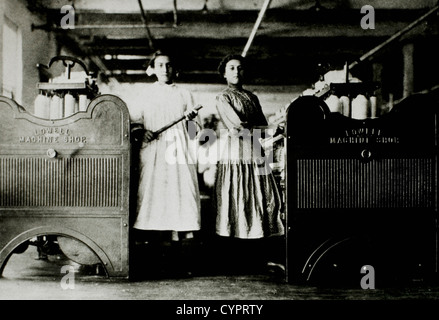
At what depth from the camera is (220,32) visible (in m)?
7.61

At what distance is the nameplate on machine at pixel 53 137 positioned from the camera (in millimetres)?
3105

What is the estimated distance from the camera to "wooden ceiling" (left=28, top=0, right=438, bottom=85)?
6.92 meters

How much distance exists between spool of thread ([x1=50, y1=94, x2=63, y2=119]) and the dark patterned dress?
128 centimetres

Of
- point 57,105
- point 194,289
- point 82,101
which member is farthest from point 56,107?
point 194,289

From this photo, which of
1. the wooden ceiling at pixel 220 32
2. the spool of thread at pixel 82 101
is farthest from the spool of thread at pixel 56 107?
the wooden ceiling at pixel 220 32

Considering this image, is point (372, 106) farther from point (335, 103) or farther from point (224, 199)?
point (224, 199)

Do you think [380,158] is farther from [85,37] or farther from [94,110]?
[85,37]

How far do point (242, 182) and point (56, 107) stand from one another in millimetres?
1616

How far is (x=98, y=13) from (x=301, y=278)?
567cm

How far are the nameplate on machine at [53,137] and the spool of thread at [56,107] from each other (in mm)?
529

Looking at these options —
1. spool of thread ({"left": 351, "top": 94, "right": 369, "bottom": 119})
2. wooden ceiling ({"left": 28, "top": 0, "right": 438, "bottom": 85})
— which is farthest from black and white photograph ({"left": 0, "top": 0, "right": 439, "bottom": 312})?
wooden ceiling ({"left": 28, "top": 0, "right": 438, "bottom": 85})

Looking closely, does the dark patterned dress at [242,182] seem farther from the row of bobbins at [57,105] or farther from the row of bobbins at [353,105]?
the row of bobbins at [57,105]

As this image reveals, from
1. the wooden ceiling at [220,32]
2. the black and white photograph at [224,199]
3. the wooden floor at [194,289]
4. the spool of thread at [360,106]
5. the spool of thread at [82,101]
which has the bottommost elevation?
the wooden floor at [194,289]
